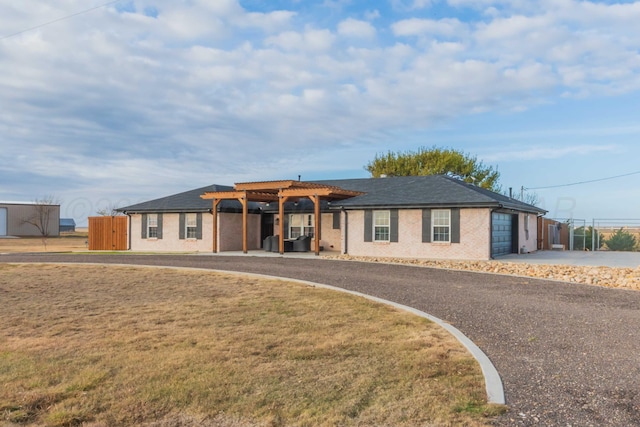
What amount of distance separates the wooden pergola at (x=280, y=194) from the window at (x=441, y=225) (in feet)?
15.2

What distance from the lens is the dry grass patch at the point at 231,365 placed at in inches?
175

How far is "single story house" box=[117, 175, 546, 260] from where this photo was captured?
2242 cm

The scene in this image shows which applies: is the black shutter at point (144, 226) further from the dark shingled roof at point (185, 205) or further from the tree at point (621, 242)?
the tree at point (621, 242)

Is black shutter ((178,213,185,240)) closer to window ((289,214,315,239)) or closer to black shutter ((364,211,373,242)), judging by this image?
window ((289,214,315,239))

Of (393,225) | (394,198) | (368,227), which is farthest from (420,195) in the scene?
(368,227)

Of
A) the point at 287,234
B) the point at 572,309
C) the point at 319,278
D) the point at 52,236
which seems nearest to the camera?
the point at 572,309

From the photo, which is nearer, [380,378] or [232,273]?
[380,378]

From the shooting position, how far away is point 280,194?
2511cm

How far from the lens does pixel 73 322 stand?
8.14m

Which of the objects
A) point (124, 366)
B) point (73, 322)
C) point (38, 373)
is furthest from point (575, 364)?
point (73, 322)

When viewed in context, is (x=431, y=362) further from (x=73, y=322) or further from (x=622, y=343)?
(x=73, y=322)

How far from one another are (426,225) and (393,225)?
1572mm

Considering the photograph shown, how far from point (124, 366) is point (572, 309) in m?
7.87

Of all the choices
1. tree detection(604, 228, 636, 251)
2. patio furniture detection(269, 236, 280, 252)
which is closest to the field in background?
patio furniture detection(269, 236, 280, 252)
